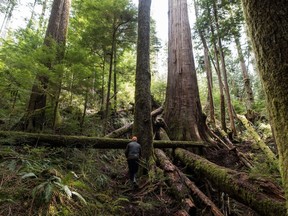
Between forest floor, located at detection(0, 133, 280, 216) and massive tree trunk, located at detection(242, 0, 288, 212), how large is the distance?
2.60 metres

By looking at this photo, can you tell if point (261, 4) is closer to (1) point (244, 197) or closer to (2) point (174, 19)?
(1) point (244, 197)

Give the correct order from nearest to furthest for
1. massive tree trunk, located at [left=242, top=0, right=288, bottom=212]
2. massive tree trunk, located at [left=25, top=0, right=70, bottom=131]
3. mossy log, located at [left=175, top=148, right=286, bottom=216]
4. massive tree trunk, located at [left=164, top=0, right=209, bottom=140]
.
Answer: massive tree trunk, located at [left=242, top=0, right=288, bottom=212], mossy log, located at [left=175, top=148, right=286, bottom=216], massive tree trunk, located at [left=25, top=0, right=70, bottom=131], massive tree trunk, located at [left=164, top=0, right=209, bottom=140]

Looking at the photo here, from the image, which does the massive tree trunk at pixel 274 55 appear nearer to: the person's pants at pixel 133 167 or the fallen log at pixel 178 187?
the fallen log at pixel 178 187

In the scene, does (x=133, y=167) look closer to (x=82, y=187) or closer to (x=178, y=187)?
(x=178, y=187)

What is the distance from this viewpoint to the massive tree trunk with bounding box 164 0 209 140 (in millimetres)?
7867

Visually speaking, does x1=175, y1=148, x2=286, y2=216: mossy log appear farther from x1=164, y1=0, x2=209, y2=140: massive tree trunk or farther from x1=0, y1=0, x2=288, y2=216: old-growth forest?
x1=164, y1=0, x2=209, y2=140: massive tree trunk

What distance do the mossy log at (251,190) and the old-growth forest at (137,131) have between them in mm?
17

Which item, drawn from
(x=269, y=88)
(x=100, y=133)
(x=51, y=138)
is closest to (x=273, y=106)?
(x=269, y=88)

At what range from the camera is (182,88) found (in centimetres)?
859

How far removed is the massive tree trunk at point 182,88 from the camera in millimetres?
7867

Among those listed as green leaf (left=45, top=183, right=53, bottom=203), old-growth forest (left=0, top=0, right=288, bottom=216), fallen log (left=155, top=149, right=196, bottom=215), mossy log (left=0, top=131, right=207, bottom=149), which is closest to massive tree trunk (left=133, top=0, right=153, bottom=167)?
old-growth forest (left=0, top=0, right=288, bottom=216)

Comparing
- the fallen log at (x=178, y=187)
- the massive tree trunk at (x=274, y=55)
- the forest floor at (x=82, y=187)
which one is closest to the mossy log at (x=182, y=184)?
the fallen log at (x=178, y=187)

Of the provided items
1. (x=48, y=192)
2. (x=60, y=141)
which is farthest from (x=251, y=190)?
(x=60, y=141)

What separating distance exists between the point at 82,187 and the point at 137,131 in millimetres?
2431
